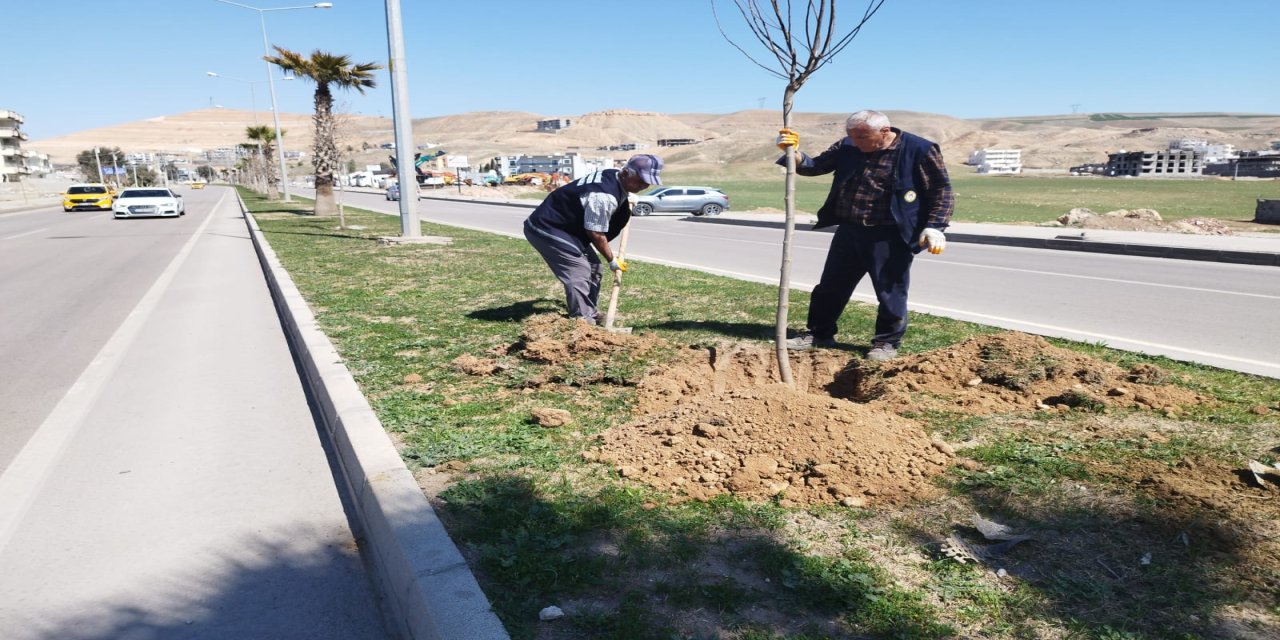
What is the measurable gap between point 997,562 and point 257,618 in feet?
8.24

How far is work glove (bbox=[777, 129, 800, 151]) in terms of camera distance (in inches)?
162

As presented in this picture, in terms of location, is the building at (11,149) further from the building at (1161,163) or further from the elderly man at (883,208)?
the building at (1161,163)

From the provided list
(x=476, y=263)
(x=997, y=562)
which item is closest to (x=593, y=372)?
(x=997, y=562)

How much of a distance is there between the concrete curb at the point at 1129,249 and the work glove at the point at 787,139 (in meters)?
7.80

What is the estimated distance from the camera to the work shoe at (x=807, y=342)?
5930 mm

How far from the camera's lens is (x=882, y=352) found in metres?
5.55

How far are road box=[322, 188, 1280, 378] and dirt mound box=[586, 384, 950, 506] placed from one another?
3200 millimetres

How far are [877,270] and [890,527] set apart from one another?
3.01 metres

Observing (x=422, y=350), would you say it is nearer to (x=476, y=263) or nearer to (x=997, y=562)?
(x=997, y=562)

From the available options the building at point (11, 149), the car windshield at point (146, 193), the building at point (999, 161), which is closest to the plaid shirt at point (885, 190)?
the car windshield at point (146, 193)

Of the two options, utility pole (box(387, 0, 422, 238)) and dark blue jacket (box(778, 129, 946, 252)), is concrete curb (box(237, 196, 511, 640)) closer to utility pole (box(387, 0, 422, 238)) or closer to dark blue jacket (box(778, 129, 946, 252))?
dark blue jacket (box(778, 129, 946, 252))

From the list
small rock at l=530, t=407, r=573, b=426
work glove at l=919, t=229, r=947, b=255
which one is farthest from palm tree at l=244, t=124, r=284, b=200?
small rock at l=530, t=407, r=573, b=426

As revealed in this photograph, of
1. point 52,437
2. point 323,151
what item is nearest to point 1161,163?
point 323,151

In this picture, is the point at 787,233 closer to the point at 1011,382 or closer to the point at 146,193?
the point at 1011,382
